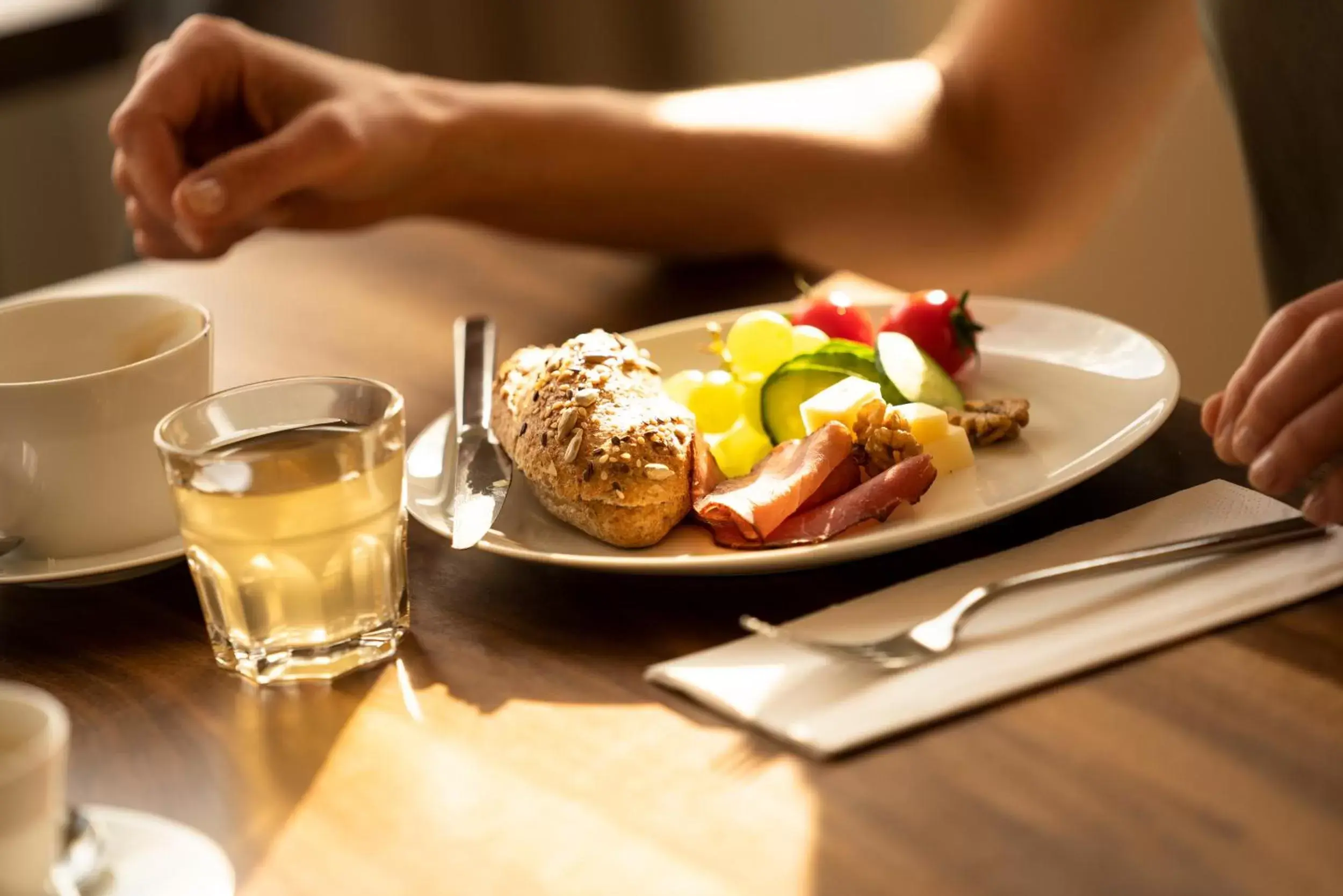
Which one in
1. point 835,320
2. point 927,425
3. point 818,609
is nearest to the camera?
point 818,609

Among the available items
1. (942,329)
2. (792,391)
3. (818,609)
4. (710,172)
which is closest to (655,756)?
(818,609)

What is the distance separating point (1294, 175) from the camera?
1275 millimetres

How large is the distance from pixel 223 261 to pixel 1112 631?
45.7 inches

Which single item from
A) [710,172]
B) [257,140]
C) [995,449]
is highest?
[257,140]

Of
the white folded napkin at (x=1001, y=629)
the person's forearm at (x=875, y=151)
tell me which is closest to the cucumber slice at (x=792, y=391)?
the white folded napkin at (x=1001, y=629)

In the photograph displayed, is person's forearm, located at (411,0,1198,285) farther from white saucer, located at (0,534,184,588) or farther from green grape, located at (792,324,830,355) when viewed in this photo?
white saucer, located at (0,534,184,588)

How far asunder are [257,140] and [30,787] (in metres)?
1.03

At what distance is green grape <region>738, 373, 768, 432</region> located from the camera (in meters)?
0.98

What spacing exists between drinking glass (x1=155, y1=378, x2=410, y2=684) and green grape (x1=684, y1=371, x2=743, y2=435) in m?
0.29

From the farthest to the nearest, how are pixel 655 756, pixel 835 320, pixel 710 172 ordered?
pixel 710 172
pixel 835 320
pixel 655 756

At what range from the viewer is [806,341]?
3.28 ft

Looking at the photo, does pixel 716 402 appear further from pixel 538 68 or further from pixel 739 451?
pixel 538 68

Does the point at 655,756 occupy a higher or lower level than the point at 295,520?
lower

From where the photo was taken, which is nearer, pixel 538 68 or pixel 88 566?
pixel 88 566
